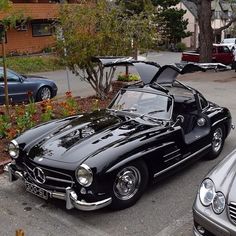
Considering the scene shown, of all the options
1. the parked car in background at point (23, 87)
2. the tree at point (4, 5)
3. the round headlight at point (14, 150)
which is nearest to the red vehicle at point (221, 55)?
the parked car in background at point (23, 87)

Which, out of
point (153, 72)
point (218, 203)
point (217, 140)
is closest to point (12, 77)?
Result: point (153, 72)

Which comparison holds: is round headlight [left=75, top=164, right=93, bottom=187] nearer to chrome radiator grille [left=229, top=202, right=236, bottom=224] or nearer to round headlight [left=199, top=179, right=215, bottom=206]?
round headlight [left=199, top=179, right=215, bottom=206]

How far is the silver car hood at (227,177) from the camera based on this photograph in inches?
141

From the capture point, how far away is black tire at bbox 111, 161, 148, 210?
15.3ft

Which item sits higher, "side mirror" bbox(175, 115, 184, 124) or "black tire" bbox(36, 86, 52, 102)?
"side mirror" bbox(175, 115, 184, 124)

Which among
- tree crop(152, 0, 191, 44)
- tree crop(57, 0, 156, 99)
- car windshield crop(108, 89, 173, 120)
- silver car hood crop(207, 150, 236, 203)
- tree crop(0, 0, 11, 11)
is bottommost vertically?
silver car hood crop(207, 150, 236, 203)

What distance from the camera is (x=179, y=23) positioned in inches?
1614

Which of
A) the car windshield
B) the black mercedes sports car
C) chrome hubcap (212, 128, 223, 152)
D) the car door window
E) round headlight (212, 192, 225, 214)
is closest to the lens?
round headlight (212, 192, 225, 214)

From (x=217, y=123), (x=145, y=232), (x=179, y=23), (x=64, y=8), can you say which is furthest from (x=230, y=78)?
(x=179, y=23)

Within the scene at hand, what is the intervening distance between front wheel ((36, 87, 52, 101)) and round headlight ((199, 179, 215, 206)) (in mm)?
9704

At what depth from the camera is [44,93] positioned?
13.1 meters

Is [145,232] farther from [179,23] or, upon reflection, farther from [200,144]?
[179,23]

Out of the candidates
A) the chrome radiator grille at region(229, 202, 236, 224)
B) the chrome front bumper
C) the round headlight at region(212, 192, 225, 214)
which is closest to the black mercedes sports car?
the chrome front bumper

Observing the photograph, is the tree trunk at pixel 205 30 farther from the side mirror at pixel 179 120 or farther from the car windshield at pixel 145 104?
the side mirror at pixel 179 120
